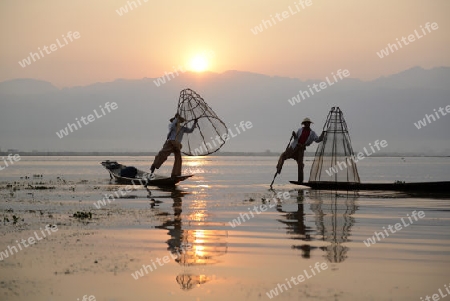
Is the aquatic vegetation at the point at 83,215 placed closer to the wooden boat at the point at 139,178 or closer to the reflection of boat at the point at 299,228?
the reflection of boat at the point at 299,228

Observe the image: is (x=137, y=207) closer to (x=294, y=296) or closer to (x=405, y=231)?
(x=405, y=231)

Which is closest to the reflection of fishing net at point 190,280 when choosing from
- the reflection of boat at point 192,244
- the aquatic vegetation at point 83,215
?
the reflection of boat at point 192,244

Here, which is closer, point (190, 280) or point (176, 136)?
point (190, 280)

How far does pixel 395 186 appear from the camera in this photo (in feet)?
89.4

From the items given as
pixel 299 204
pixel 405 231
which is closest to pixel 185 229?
pixel 405 231

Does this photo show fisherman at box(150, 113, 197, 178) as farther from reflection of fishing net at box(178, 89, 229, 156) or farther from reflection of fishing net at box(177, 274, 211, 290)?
reflection of fishing net at box(177, 274, 211, 290)

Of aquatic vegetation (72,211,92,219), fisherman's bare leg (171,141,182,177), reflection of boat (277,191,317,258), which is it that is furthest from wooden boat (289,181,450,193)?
aquatic vegetation (72,211,92,219)

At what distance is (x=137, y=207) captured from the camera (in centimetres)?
2169

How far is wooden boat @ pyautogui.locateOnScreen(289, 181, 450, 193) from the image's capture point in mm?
26281

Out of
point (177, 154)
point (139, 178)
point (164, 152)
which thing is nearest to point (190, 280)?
point (177, 154)

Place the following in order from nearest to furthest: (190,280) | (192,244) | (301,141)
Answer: (190,280) < (192,244) < (301,141)

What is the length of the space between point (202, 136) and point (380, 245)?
61.8 ft

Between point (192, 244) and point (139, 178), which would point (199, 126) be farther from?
point (192, 244)

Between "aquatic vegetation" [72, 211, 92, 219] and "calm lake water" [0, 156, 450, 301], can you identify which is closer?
"calm lake water" [0, 156, 450, 301]
